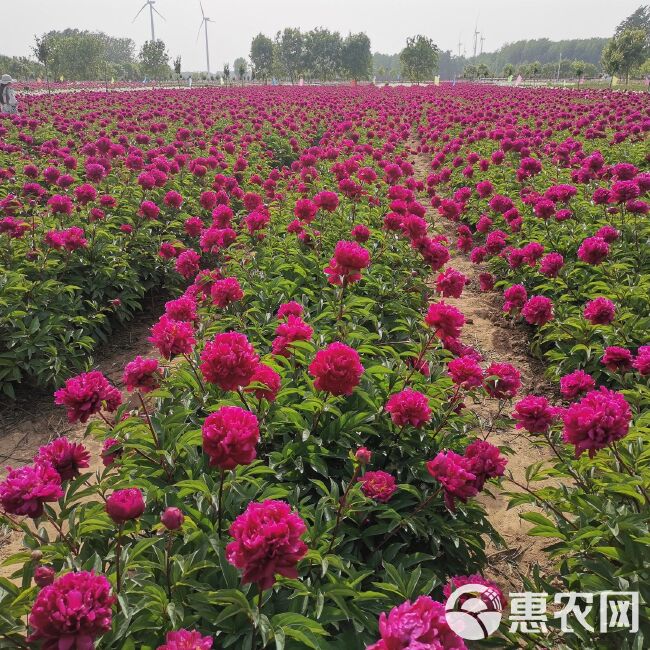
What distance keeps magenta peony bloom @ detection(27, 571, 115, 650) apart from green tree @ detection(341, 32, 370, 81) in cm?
9847

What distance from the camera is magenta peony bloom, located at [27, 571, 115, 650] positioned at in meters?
1.43

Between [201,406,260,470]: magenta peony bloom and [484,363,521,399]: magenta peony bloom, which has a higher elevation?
[201,406,260,470]: magenta peony bloom

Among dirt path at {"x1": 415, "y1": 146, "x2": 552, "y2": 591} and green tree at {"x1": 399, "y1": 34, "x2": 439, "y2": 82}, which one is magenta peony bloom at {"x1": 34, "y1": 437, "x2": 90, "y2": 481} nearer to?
dirt path at {"x1": 415, "y1": 146, "x2": 552, "y2": 591}

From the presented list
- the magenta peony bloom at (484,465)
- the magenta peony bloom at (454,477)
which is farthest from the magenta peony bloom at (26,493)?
the magenta peony bloom at (484,465)

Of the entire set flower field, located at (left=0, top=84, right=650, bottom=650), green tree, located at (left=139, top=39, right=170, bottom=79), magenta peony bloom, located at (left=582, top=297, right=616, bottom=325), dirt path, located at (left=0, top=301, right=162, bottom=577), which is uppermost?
green tree, located at (left=139, top=39, right=170, bottom=79)

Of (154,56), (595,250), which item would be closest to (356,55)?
(154,56)

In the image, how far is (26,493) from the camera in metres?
1.94

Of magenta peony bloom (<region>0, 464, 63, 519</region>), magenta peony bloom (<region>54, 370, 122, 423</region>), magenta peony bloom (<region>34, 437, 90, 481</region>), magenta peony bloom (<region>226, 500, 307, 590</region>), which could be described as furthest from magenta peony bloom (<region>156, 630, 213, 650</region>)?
magenta peony bloom (<region>54, 370, 122, 423</region>)

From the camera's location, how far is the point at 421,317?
516cm

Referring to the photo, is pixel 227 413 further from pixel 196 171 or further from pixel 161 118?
pixel 161 118

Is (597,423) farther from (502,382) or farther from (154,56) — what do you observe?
(154,56)

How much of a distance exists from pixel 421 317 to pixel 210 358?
3.34 m

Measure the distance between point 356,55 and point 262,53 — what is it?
2194 cm

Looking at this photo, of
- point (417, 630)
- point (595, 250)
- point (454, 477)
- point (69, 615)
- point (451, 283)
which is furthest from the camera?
point (595, 250)
